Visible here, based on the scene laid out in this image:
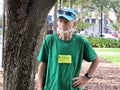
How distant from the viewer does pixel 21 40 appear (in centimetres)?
658

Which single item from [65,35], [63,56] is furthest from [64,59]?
[65,35]

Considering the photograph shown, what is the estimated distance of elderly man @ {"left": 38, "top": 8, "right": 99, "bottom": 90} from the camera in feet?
13.7

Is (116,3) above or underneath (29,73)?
above

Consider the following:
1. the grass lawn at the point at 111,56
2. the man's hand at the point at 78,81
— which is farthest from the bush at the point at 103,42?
the man's hand at the point at 78,81

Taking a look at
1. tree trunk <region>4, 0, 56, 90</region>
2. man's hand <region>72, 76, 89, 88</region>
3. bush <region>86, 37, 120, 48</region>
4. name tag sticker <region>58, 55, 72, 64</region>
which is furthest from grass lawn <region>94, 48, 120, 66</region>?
name tag sticker <region>58, 55, 72, 64</region>

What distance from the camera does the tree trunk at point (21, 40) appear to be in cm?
645

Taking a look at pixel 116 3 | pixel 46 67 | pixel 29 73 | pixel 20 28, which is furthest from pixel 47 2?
pixel 116 3

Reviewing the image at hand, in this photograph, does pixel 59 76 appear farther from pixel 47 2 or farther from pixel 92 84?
pixel 92 84

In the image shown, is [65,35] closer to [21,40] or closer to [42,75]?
[42,75]

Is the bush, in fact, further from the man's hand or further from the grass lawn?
the man's hand

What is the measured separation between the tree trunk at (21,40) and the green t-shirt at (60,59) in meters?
2.21

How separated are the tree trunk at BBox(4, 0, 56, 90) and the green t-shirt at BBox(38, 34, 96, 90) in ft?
7.26

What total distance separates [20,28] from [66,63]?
256cm

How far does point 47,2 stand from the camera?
22.4ft
